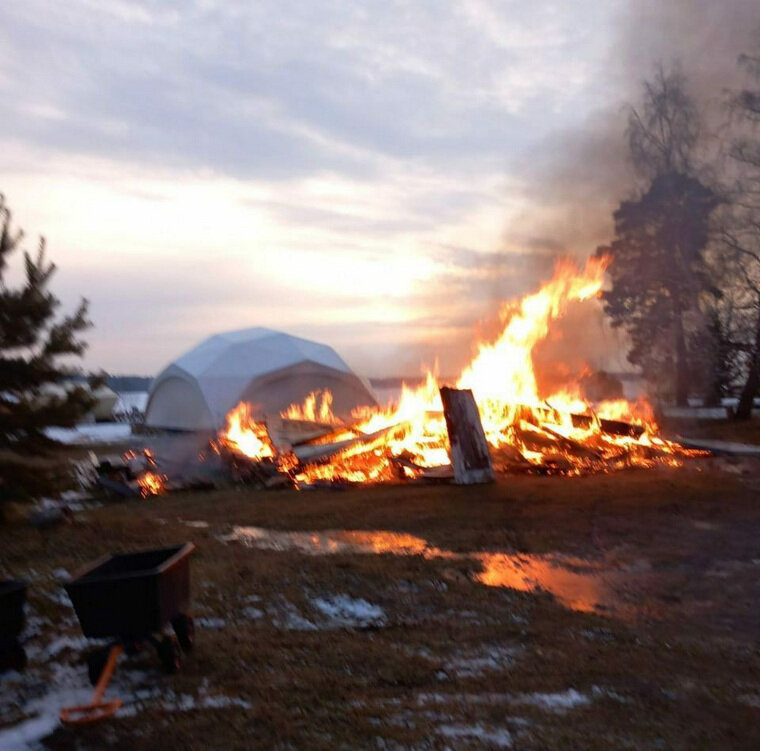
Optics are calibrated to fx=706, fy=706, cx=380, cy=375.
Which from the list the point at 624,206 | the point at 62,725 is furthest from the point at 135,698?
the point at 624,206

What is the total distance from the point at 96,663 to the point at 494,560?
15.0 ft

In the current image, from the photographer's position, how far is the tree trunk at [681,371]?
27500mm

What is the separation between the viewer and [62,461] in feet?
29.7

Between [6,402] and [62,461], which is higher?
[6,402]

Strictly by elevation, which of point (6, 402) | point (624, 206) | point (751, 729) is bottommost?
point (751, 729)

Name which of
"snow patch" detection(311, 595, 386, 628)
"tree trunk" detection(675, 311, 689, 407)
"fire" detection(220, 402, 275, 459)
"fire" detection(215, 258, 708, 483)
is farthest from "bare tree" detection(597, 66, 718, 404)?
"snow patch" detection(311, 595, 386, 628)

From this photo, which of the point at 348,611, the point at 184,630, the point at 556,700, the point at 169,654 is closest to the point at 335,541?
the point at 348,611

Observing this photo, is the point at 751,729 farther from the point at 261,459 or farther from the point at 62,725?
the point at 261,459

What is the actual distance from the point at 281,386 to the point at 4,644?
1701 cm

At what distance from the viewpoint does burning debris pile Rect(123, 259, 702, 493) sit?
14078 mm

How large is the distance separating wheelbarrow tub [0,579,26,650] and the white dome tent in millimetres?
15315

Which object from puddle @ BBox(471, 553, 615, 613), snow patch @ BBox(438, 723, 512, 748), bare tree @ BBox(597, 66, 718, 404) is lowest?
puddle @ BBox(471, 553, 615, 613)

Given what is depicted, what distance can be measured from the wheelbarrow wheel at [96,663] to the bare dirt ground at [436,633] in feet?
0.41

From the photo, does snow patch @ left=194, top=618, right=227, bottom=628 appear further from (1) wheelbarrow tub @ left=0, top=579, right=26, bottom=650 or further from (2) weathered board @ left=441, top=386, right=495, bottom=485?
(2) weathered board @ left=441, top=386, right=495, bottom=485
